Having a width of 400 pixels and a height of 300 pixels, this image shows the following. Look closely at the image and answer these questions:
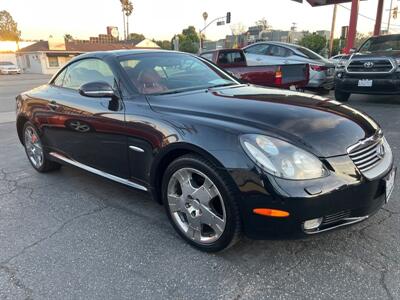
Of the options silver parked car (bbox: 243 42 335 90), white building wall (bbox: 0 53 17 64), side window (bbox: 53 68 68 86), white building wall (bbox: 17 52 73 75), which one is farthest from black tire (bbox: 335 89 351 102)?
white building wall (bbox: 0 53 17 64)

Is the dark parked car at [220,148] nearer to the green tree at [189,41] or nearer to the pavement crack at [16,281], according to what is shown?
the pavement crack at [16,281]

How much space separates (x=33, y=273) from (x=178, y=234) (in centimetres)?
110

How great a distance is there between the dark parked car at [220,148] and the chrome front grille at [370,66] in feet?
19.1

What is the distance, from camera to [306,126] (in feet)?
8.40

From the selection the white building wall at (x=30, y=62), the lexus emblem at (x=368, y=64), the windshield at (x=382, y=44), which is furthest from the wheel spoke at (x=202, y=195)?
the white building wall at (x=30, y=62)

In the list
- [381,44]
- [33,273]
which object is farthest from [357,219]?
[381,44]

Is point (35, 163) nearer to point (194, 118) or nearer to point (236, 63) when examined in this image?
point (194, 118)

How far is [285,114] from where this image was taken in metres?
2.69

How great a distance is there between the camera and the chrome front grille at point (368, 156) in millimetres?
2501

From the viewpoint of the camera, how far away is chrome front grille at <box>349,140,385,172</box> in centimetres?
250

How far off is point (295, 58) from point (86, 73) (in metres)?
8.34

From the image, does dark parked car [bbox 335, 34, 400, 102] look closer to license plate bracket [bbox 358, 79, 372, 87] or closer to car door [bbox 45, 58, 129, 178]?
license plate bracket [bbox 358, 79, 372, 87]

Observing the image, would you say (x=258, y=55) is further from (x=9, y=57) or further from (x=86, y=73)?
(x=9, y=57)

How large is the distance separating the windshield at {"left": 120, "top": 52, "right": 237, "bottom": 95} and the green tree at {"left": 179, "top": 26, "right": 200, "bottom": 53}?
58.0 metres
